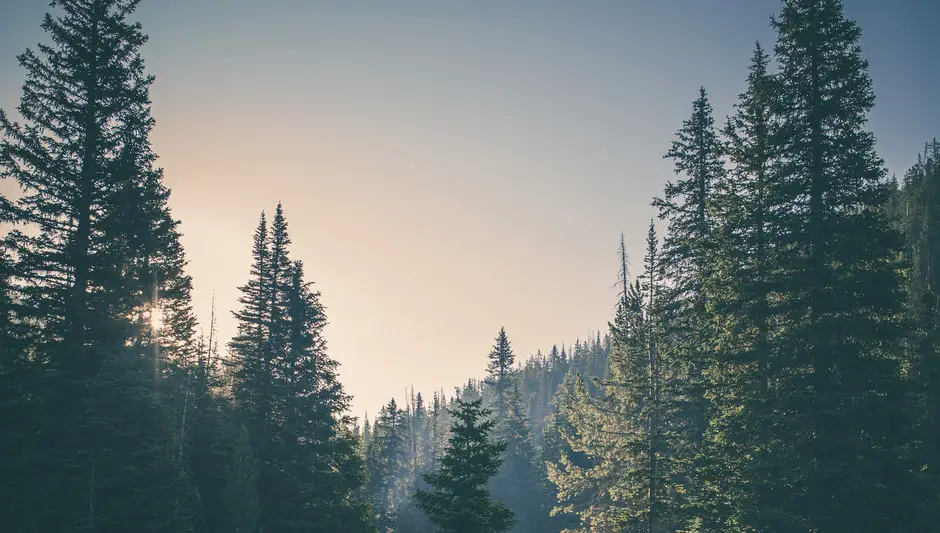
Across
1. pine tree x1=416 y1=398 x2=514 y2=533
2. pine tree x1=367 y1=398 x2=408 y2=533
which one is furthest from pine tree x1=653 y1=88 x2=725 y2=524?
pine tree x1=367 y1=398 x2=408 y2=533

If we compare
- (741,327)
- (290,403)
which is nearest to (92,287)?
(290,403)

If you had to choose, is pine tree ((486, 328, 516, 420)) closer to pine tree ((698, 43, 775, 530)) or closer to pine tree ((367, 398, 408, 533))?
pine tree ((367, 398, 408, 533))

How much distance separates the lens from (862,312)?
14367 mm

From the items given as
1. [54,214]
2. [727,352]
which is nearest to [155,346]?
[54,214]

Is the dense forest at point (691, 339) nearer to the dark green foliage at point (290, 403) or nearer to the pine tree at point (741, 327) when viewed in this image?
the pine tree at point (741, 327)

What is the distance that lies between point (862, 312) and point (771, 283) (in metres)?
2.44

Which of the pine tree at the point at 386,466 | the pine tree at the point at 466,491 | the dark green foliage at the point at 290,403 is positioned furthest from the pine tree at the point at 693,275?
the pine tree at the point at 386,466

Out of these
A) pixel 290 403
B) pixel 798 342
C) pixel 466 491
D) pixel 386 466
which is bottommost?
pixel 386 466

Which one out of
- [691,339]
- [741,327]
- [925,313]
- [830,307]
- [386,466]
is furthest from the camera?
[386,466]

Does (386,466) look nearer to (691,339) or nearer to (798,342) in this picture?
(691,339)

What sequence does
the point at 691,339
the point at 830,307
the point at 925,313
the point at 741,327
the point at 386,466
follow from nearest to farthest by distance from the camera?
the point at 830,307 < the point at 741,327 < the point at 691,339 < the point at 925,313 < the point at 386,466

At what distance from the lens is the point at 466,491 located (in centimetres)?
1773

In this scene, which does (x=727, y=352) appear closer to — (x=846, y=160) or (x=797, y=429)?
(x=797, y=429)

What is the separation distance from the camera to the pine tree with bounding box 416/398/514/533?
17.2 meters
